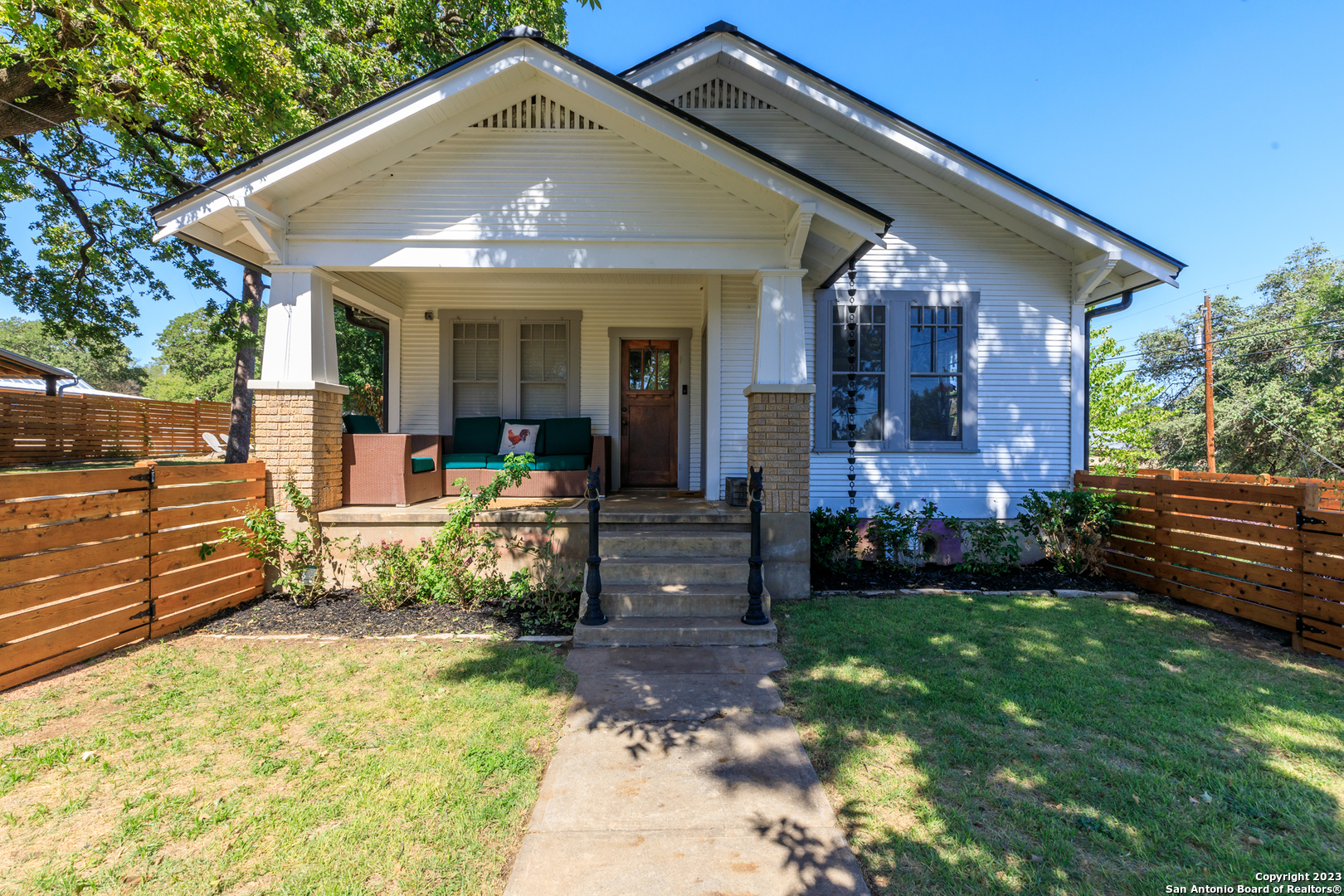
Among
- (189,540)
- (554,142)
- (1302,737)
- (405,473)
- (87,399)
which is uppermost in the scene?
(554,142)

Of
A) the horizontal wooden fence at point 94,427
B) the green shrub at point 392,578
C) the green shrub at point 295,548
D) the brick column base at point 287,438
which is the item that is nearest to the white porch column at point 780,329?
the green shrub at point 392,578

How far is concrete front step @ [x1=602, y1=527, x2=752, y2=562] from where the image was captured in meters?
5.48

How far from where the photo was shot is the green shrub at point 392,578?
5.38 m

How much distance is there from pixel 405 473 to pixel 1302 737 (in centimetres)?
724

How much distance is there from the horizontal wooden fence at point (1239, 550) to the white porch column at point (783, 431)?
375 cm

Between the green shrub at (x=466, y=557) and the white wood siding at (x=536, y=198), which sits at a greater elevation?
the white wood siding at (x=536, y=198)

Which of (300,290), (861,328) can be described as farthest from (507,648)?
(861,328)

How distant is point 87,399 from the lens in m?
18.0

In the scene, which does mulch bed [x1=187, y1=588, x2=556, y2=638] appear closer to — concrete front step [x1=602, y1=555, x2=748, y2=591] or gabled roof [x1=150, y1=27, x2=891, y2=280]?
concrete front step [x1=602, y1=555, x2=748, y2=591]

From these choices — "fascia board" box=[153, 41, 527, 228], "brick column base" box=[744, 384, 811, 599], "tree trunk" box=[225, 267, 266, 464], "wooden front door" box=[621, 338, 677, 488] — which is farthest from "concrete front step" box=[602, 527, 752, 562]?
"tree trunk" box=[225, 267, 266, 464]

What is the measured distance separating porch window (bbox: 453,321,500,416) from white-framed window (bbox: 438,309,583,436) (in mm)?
12

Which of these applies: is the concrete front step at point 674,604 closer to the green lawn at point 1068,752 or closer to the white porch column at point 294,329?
the green lawn at point 1068,752

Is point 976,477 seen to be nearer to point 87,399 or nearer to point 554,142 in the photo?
point 554,142

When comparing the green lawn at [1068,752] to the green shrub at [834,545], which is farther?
the green shrub at [834,545]
